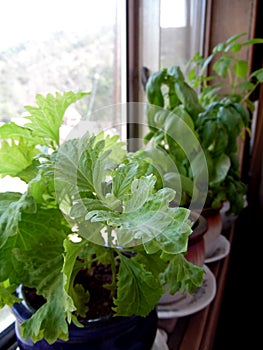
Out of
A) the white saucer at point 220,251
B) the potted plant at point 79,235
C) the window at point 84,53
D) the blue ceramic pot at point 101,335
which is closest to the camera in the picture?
the potted plant at point 79,235

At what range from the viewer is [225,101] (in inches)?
33.5

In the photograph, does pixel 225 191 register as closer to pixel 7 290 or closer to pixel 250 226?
pixel 7 290

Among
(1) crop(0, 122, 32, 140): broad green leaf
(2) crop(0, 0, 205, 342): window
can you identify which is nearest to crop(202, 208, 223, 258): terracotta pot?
(2) crop(0, 0, 205, 342): window

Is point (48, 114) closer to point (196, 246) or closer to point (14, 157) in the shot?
point (14, 157)

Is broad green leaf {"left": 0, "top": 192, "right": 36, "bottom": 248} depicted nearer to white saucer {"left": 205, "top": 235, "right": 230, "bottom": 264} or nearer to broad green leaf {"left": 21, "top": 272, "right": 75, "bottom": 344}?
broad green leaf {"left": 21, "top": 272, "right": 75, "bottom": 344}

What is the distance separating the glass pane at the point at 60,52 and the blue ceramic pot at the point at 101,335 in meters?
0.25

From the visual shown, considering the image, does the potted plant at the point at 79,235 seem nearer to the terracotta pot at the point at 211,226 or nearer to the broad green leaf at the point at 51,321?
the broad green leaf at the point at 51,321

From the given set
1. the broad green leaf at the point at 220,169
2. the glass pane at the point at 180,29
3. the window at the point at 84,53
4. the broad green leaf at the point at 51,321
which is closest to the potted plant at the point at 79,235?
the broad green leaf at the point at 51,321

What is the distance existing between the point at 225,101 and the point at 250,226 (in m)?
0.95

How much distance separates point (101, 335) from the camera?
40cm

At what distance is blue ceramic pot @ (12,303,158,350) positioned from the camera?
396mm

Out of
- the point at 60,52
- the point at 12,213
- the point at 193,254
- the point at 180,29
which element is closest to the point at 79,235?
the point at 12,213

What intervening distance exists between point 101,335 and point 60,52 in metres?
0.55

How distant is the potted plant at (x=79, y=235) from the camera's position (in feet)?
0.92
